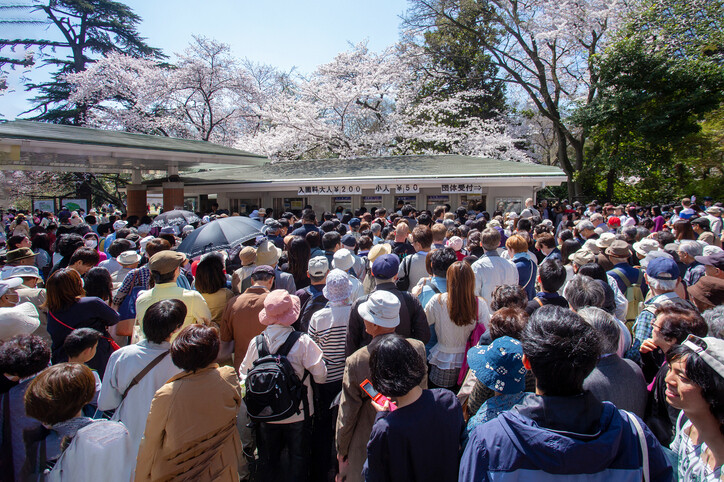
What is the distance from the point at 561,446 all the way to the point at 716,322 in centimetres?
188

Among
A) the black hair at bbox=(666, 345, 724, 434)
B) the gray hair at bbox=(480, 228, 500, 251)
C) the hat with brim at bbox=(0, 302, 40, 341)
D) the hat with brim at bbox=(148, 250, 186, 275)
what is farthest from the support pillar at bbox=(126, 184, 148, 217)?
the black hair at bbox=(666, 345, 724, 434)

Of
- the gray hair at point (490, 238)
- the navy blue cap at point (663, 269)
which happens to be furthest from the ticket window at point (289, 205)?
the navy blue cap at point (663, 269)

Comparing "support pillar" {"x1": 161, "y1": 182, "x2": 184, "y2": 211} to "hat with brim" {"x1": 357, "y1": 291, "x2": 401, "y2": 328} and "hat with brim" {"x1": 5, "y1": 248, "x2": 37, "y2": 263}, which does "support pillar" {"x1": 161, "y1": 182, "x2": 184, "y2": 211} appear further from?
"hat with brim" {"x1": 357, "y1": 291, "x2": 401, "y2": 328}

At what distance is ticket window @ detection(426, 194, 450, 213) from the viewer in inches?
592

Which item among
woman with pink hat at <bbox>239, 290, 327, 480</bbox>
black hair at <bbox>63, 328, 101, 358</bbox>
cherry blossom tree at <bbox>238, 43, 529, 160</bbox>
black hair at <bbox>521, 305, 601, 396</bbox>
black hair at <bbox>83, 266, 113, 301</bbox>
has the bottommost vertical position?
woman with pink hat at <bbox>239, 290, 327, 480</bbox>

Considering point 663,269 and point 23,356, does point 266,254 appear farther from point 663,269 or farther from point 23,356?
point 663,269

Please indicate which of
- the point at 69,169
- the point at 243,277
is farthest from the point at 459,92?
the point at 243,277

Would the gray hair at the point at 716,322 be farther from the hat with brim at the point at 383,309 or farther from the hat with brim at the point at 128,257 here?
the hat with brim at the point at 128,257

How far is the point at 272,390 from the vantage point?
2.71 meters

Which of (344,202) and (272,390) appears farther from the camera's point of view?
(344,202)

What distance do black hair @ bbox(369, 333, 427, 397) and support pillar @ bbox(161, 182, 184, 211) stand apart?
620 inches

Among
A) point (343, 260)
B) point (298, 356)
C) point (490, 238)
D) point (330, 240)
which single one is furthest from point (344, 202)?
point (298, 356)

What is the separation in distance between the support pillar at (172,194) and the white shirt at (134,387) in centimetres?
1454

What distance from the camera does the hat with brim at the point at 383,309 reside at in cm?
273
